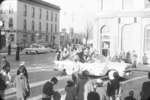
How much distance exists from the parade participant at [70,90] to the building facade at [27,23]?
577 millimetres

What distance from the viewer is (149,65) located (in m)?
2.36

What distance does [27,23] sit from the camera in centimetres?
259

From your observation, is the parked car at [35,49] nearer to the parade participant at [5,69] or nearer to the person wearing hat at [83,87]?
the parade participant at [5,69]

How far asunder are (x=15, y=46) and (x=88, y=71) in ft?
2.48

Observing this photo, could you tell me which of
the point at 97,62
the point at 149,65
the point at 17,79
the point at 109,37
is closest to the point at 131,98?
the point at 149,65

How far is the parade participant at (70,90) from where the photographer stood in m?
2.15

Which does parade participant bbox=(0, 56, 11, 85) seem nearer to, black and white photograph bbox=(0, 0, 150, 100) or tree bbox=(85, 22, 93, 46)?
black and white photograph bbox=(0, 0, 150, 100)

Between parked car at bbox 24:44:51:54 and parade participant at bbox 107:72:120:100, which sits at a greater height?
parked car at bbox 24:44:51:54

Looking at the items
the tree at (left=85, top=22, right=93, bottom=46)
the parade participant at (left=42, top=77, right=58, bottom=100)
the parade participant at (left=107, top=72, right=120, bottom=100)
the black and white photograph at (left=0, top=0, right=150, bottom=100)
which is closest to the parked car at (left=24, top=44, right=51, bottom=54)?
the black and white photograph at (left=0, top=0, right=150, bottom=100)

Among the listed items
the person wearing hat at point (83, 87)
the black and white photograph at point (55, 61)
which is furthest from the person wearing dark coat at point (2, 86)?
the person wearing hat at point (83, 87)

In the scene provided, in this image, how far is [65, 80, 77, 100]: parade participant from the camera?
215cm

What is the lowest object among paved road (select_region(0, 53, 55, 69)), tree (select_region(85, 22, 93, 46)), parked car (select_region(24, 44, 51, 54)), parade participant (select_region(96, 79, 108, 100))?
parade participant (select_region(96, 79, 108, 100))

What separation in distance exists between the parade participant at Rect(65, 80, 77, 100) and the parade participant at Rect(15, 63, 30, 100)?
507 mm

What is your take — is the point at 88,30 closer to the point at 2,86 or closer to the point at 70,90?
the point at 70,90
